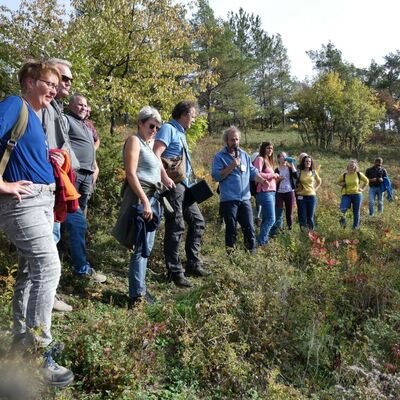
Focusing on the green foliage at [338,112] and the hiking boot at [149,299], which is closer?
the hiking boot at [149,299]

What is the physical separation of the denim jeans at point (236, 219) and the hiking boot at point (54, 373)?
315 centimetres

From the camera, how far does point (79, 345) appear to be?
9.36 ft

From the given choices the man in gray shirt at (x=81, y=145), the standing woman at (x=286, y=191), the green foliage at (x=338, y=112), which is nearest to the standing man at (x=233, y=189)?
the man in gray shirt at (x=81, y=145)

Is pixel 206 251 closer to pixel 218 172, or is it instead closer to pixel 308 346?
pixel 218 172

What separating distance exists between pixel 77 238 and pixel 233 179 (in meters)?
2.21

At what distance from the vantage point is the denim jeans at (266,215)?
6.44 meters

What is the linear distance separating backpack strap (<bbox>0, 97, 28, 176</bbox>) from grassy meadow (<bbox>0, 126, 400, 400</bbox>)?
4.01 ft

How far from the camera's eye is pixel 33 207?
8.22ft

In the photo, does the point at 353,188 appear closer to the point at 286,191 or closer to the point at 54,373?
the point at 286,191

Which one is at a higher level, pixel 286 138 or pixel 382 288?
pixel 286 138

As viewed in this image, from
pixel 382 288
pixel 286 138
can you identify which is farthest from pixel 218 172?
pixel 286 138

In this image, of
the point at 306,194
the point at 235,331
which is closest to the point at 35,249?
the point at 235,331

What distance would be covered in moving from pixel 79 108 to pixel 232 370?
302 cm

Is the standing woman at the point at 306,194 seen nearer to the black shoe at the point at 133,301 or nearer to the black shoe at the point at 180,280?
the black shoe at the point at 180,280
